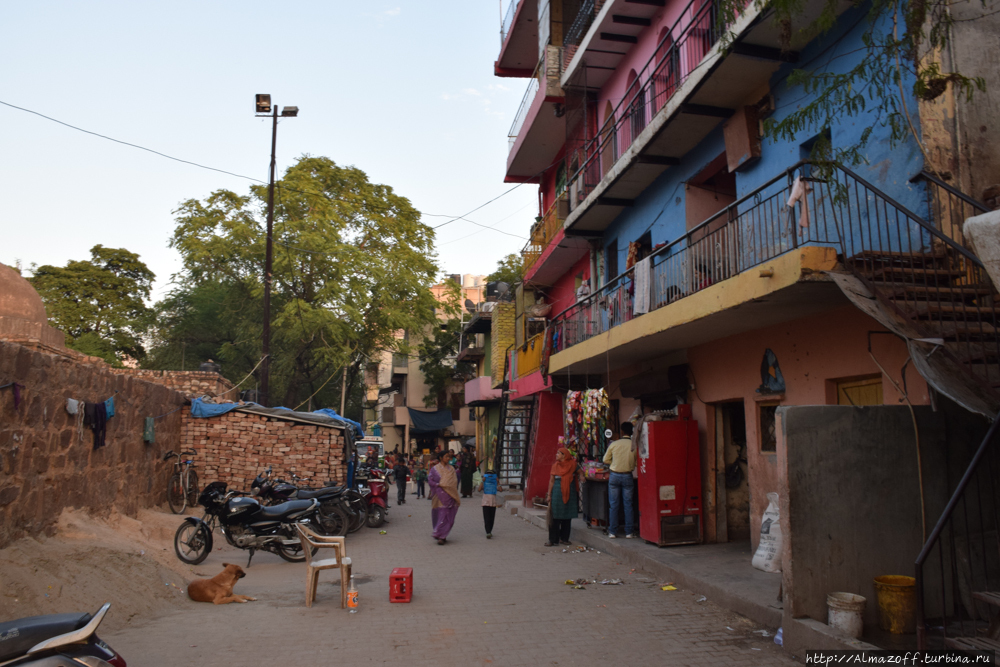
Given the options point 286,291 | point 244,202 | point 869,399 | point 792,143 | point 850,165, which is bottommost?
point 869,399

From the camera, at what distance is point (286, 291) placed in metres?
29.3

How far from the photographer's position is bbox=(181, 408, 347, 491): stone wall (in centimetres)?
1480

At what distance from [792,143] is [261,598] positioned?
901 cm

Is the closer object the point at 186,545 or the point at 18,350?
the point at 18,350

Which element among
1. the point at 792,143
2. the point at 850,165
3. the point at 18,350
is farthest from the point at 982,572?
the point at 18,350

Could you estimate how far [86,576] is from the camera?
7.15 metres

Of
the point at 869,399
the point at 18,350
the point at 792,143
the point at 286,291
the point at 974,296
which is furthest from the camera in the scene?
the point at 286,291

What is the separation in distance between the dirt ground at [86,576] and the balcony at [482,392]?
19957 millimetres

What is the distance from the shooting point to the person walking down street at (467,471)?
80.3ft

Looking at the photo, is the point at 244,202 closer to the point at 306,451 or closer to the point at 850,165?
the point at 306,451

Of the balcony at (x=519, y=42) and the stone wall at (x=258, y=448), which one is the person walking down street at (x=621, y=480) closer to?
the stone wall at (x=258, y=448)

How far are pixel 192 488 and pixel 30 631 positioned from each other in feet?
35.3

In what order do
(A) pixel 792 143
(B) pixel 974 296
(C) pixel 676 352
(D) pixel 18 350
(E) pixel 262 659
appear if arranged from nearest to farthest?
(E) pixel 262 659
(B) pixel 974 296
(D) pixel 18 350
(A) pixel 792 143
(C) pixel 676 352

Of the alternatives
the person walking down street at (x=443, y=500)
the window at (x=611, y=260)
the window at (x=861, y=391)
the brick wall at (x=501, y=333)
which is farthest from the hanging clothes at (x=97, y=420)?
the brick wall at (x=501, y=333)
